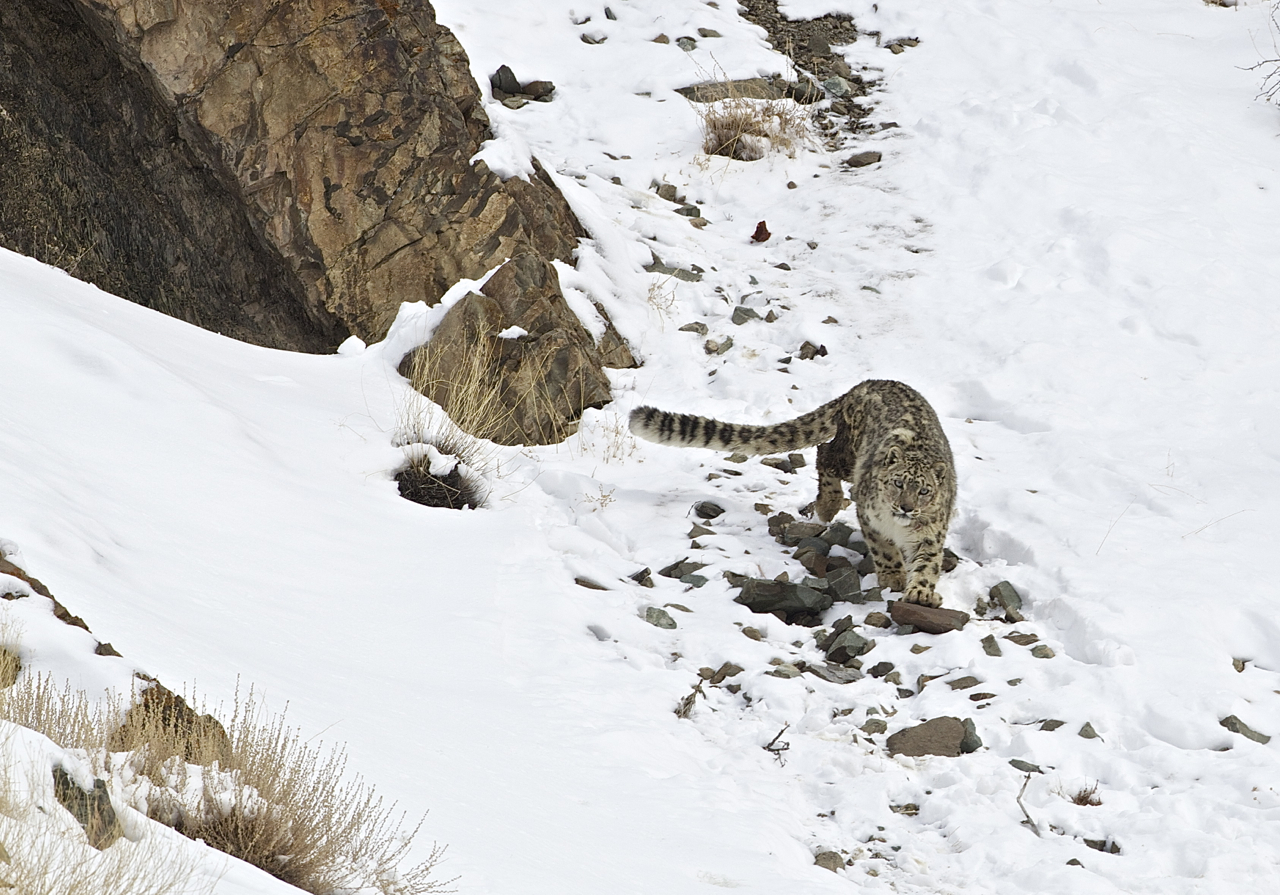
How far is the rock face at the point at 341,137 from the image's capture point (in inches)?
360

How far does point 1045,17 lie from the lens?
15742 mm

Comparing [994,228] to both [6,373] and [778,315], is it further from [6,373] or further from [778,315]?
[6,373]

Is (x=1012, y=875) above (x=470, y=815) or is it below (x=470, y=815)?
below

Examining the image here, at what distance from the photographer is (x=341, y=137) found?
31.2 feet

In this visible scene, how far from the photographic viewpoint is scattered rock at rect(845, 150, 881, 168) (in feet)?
44.2

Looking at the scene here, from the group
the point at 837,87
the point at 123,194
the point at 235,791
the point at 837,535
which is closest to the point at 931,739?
the point at 837,535

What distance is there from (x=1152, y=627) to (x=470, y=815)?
4.28 meters

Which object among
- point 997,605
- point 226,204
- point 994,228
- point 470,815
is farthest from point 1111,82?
point 470,815

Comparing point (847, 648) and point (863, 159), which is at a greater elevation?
point (863, 159)

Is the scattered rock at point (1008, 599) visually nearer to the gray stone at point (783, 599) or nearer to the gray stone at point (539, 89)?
the gray stone at point (783, 599)

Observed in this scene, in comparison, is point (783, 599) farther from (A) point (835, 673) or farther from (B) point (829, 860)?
(B) point (829, 860)

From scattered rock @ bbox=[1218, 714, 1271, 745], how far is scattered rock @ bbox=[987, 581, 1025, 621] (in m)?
1.27

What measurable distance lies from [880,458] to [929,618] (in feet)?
3.58

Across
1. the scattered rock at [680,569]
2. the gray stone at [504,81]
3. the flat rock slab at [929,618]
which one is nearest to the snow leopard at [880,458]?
the flat rock slab at [929,618]
